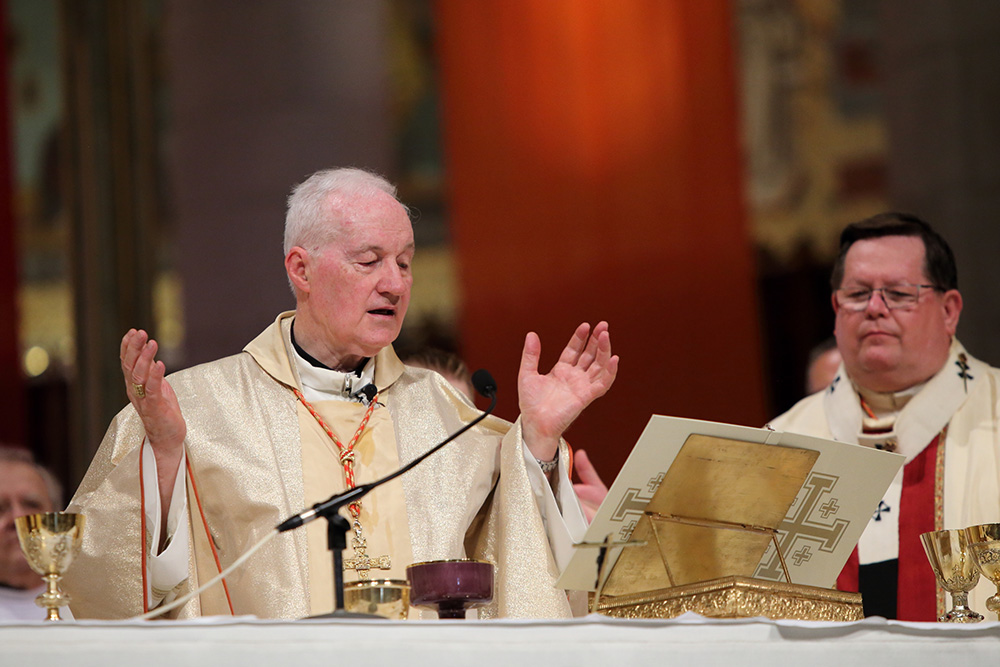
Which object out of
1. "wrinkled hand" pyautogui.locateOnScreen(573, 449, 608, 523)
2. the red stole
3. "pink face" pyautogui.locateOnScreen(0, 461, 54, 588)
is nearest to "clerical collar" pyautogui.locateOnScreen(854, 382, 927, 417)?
the red stole

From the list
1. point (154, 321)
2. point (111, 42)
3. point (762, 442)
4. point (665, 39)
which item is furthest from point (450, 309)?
point (762, 442)

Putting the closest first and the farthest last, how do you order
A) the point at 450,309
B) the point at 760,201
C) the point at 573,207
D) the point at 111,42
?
the point at 573,207 → the point at 111,42 → the point at 760,201 → the point at 450,309

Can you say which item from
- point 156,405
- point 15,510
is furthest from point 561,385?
point 15,510

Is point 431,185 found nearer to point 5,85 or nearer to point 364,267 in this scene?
point 5,85

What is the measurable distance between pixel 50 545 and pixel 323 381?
3.63ft

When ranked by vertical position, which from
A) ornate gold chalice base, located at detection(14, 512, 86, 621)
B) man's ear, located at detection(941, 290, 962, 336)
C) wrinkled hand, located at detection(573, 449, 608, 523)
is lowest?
wrinkled hand, located at detection(573, 449, 608, 523)

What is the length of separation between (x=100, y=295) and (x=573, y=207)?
161 inches

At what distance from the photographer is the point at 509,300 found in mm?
6090

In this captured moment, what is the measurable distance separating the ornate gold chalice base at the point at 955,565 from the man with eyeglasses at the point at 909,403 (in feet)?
3.52

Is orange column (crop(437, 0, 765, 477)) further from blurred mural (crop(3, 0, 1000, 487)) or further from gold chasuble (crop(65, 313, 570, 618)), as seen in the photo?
gold chasuble (crop(65, 313, 570, 618))

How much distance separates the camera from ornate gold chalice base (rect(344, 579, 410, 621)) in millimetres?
2596

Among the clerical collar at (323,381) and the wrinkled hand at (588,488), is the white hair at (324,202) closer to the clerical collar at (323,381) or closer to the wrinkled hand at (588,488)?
the clerical collar at (323,381)

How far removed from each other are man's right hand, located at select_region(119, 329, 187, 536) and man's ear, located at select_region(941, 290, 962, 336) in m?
2.50

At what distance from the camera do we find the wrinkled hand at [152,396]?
298 cm
